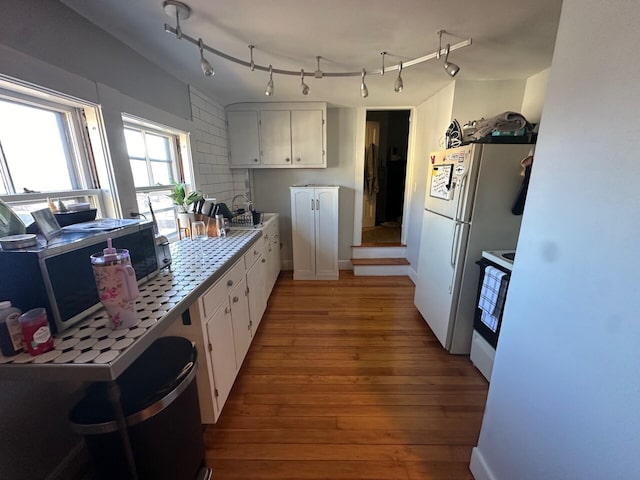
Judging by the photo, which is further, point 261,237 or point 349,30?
point 261,237

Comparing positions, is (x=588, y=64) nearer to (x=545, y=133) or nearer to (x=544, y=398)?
(x=545, y=133)

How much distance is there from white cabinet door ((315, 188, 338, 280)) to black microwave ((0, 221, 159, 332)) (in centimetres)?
254

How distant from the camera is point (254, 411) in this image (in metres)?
1.63

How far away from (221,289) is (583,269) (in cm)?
161

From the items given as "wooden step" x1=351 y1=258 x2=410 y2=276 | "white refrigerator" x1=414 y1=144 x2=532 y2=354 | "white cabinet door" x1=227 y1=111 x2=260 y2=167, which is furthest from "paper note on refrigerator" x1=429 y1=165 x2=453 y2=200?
"white cabinet door" x1=227 y1=111 x2=260 y2=167

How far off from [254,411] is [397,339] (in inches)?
53.5

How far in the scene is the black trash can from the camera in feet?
2.90

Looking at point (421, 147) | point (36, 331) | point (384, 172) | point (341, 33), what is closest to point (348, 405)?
point (36, 331)

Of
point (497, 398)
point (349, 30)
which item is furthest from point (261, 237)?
point (497, 398)

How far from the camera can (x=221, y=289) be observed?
1535 mm

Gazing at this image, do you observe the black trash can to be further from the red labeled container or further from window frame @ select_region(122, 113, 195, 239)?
window frame @ select_region(122, 113, 195, 239)

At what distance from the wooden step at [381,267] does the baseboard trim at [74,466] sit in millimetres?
3089

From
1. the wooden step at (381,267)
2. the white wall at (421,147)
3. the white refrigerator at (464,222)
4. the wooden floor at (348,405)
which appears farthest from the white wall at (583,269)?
the wooden step at (381,267)

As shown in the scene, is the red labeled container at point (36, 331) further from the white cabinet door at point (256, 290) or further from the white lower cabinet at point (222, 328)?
the white cabinet door at point (256, 290)
